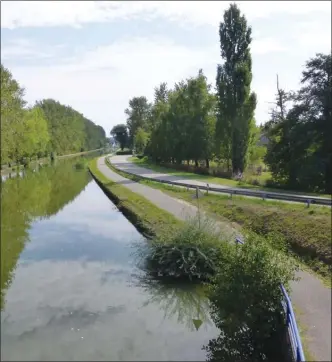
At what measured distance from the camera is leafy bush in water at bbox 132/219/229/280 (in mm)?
17828

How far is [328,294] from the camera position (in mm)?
13266

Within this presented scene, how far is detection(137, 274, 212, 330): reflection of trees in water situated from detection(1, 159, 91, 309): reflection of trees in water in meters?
5.30

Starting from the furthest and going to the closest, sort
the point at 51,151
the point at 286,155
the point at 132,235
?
1. the point at 51,151
2. the point at 286,155
3. the point at 132,235

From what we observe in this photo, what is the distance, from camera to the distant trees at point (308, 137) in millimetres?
33406

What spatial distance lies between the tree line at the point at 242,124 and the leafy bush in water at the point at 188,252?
17.3 metres

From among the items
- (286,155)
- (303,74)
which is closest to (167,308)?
(286,155)

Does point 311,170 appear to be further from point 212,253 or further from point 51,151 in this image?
point 51,151

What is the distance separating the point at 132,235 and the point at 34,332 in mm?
13734

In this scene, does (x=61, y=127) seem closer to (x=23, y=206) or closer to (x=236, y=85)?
(x=236, y=85)

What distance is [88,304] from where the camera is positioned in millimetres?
15859

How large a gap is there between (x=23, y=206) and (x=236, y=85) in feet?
81.5

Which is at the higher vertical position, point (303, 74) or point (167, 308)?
point (303, 74)

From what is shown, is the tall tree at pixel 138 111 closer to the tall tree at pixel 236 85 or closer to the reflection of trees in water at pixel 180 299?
the tall tree at pixel 236 85

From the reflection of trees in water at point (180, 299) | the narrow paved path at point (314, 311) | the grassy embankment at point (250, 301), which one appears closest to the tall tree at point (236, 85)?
the reflection of trees in water at point (180, 299)
